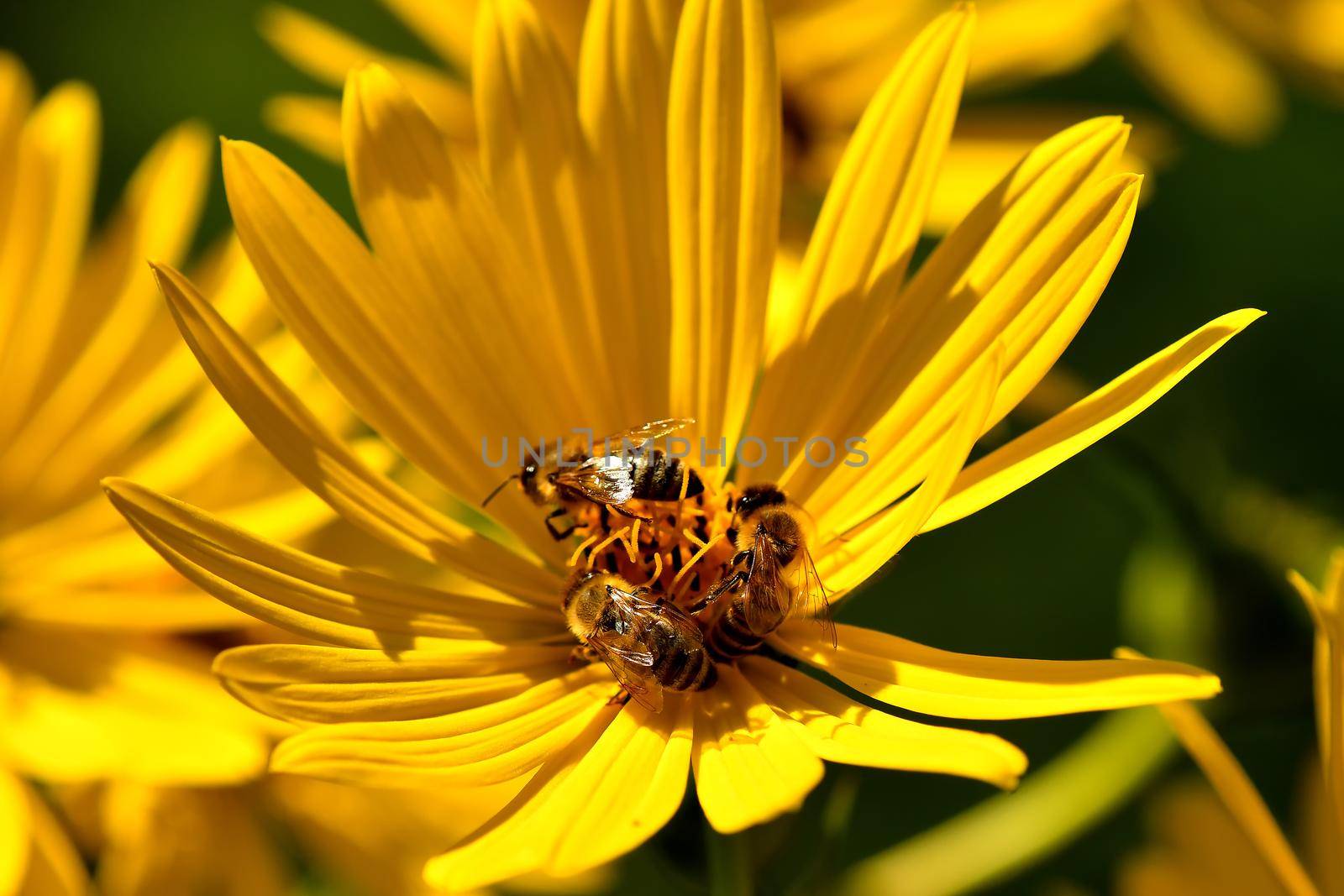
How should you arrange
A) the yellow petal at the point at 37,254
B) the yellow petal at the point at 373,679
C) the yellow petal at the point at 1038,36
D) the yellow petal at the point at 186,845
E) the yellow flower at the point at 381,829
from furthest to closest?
1. the yellow petal at the point at 1038,36
2. the yellow flower at the point at 381,829
3. the yellow petal at the point at 37,254
4. the yellow petal at the point at 186,845
5. the yellow petal at the point at 373,679

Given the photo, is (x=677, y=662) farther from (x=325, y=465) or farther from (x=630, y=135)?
(x=630, y=135)

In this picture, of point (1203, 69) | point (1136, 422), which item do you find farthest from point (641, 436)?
point (1203, 69)

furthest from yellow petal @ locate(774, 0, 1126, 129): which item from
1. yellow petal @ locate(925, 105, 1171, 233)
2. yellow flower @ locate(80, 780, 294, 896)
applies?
yellow flower @ locate(80, 780, 294, 896)

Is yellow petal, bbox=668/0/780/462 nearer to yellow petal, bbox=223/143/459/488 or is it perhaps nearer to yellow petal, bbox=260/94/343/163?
yellow petal, bbox=223/143/459/488

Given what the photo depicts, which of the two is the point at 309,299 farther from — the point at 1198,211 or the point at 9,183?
the point at 1198,211

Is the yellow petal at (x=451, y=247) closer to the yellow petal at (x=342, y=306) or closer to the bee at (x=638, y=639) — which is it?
the yellow petal at (x=342, y=306)

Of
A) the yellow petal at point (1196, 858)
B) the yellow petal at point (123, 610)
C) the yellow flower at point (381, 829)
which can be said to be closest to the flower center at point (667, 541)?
the yellow petal at point (123, 610)
